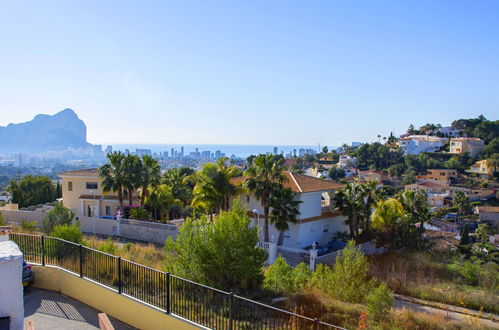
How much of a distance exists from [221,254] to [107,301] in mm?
3012

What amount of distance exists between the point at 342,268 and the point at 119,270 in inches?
263

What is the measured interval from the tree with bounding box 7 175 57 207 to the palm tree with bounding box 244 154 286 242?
1217 inches

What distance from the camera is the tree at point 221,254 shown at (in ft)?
33.7

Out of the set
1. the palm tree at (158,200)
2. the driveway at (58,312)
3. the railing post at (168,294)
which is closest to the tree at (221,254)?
the railing post at (168,294)

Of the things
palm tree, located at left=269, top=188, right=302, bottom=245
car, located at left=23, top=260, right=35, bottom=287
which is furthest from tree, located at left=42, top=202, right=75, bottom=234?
palm tree, located at left=269, top=188, right=302, bottom=245

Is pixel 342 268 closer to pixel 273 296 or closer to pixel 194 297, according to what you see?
pixel 273 296

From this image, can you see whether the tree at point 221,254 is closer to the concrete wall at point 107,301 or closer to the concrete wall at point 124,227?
the concrete wall at point 107,301

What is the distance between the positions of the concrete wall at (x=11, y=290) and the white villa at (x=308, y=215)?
17509 mm

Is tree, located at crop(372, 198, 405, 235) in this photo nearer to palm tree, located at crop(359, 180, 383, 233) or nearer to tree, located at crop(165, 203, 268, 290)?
palm tree, located at crop(359, 180, 383, 233)

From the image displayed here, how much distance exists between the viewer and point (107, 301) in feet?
30.5

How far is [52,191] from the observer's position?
45.5 metres

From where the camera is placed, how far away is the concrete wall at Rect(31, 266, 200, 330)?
8.15 metres

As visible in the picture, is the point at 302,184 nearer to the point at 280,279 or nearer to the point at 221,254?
the point at 280,279

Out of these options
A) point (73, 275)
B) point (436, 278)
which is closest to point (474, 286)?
point (436, 278)
